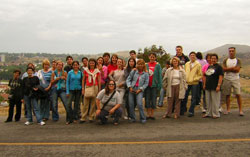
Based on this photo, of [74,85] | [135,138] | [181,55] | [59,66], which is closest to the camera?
[135,138]

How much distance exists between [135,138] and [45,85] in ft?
12.2

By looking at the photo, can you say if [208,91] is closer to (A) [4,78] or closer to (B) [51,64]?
(B) [51,64]

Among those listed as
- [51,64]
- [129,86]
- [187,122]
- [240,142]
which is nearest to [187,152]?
[240,142]

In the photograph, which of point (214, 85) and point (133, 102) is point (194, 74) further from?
point (133, 102)

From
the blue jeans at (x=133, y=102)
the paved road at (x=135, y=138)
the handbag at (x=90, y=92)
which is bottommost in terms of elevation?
the paved road at (x=135, y=138)

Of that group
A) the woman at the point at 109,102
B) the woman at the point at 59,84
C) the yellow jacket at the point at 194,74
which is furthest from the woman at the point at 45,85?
the yellow jacket at the point at 194,74

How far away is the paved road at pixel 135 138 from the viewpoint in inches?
176

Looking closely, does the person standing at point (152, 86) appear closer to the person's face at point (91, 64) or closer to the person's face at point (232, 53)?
the person's face at point (91, 64)

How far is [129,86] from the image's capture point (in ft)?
22.5

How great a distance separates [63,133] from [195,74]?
4491 mm

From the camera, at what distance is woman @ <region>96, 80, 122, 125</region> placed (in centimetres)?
661

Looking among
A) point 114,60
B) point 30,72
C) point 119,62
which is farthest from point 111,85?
point 30,72

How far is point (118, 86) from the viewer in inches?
279

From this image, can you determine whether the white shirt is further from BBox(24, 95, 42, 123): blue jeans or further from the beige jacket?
BBox(24, 95, 42, 123): blue jeans
